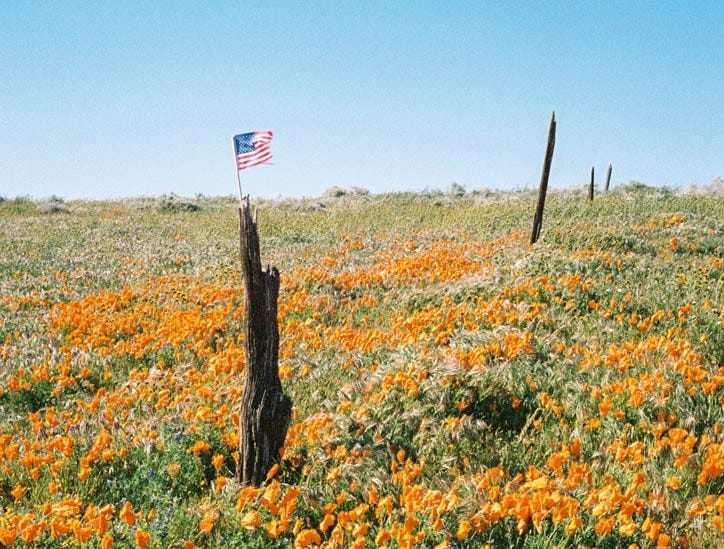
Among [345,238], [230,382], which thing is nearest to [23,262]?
[345,238]

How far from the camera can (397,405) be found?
5.74 metres

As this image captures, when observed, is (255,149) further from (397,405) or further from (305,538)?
(305,538)

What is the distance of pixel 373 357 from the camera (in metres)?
7.42

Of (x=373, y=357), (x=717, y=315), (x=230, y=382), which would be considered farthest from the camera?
(x=717, y=315)

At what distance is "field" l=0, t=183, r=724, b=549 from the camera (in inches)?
146

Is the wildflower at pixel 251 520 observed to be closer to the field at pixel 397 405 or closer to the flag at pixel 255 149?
the field at pixel 397 405

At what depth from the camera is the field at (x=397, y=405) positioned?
3719 millimetres

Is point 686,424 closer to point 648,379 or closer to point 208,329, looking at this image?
point 648,379

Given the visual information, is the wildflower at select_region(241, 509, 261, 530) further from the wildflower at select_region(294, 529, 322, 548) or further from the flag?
the flag

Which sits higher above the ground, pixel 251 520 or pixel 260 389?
pixel 260 389

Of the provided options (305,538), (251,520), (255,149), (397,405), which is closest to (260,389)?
(251,520)

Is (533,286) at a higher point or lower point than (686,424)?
higher

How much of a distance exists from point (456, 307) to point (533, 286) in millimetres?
1471

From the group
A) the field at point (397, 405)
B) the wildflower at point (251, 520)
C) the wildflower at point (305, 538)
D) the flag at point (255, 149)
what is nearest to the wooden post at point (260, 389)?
the field at point (397, 405)
